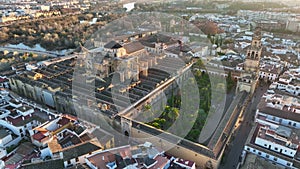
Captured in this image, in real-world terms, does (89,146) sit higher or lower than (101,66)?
lower

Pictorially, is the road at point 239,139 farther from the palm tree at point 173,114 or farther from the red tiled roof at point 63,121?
the red tiled roof at point 63,121

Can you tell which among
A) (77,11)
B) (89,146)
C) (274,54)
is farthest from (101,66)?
(77,11)

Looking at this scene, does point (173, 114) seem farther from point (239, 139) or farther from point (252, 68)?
point (252, 68)

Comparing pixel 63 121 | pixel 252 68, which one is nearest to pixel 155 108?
pixel 63 121

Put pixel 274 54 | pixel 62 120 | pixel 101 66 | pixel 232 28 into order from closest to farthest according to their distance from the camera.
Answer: pixel 62 120
pixel 101 66
pixel 274 54
pixel 232 28

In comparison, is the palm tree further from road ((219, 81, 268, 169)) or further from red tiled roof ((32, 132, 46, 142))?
red tiled roof ((32, 132, 46, 142))

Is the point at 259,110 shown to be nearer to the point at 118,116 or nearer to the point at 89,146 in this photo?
the point at 118,116

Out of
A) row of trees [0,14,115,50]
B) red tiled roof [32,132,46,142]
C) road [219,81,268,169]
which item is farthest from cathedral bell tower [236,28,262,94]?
row of trees [0,14,115,50]

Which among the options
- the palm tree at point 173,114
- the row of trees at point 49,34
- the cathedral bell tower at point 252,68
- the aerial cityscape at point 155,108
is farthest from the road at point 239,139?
the row of trees at point 49,34
